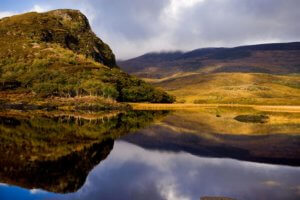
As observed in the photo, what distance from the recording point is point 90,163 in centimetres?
4562

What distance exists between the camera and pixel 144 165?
48250 millimetres

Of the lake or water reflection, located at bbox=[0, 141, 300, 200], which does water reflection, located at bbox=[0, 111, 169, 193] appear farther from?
water reflection, located at bbox=[0, 141, 300, 200]

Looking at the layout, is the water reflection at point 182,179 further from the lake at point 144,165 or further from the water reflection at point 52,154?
the water reflection at point 52,154

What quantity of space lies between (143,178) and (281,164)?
1923cm

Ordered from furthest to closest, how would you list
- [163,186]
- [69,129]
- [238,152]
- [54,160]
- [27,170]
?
[69,129]
[238,152]
[54,160]
[27,170]
[163,186]

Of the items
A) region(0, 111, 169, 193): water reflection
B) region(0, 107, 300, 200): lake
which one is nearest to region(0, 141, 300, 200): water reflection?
region(0, 107, 300, 200): lake

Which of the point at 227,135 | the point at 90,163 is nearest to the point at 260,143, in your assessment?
the point at 227,135

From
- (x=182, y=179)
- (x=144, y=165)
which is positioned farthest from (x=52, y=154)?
(x=182, y=179)

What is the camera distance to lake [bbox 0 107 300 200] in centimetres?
3384

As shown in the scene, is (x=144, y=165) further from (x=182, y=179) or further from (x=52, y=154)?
(x=52, y=154)

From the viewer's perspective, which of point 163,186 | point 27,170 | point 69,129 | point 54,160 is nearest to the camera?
point 163,186

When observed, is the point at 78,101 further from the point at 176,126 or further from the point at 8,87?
the point at 176,126

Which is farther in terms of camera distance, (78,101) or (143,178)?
(78,101)

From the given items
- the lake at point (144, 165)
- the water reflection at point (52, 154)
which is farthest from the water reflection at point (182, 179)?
the water reflection at point (52, 154)
